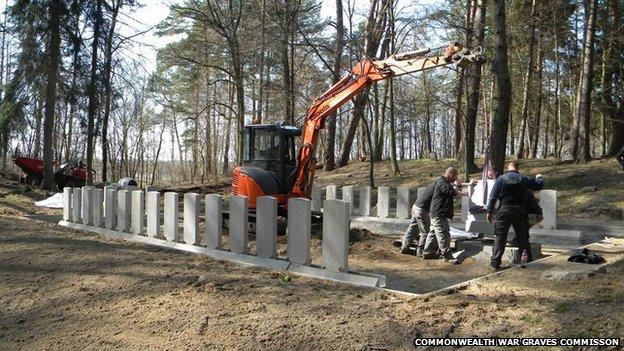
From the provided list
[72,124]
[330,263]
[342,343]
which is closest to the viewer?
[342,343]

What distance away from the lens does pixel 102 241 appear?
946 centimetres

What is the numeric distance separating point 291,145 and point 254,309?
268 inches

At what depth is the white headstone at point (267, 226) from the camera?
25.6ft

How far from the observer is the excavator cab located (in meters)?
11.4

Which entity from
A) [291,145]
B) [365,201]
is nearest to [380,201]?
[365,201]

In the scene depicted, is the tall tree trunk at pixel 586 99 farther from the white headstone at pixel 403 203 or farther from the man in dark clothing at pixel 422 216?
the man in dark clothing at pixel 422 216

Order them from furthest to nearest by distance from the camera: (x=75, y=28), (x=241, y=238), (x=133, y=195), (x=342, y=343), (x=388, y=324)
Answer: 1. (x=75, y=28)
2. (x=133, y=195)
3. (x=241, y=238)
4. (x=388, y=324)
5. (x=342, y=343)

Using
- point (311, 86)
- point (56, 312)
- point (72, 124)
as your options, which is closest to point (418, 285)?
point (56, 312)

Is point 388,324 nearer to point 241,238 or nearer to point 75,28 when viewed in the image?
point 241,238

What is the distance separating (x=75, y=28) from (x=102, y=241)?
48.7ft

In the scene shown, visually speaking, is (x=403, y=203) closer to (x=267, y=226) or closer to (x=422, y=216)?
(x=422, y=216)

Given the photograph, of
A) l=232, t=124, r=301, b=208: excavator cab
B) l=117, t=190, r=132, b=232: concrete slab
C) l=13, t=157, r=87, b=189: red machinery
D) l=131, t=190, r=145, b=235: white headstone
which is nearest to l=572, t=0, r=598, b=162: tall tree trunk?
l=232, t=124, r=301, b=208: excavator cab

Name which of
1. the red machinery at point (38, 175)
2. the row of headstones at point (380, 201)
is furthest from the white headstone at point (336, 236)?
the red machinery at point (38, 175)

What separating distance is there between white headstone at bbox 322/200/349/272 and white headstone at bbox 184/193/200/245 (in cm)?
279
